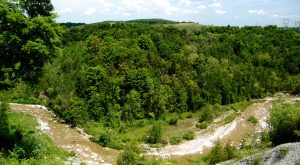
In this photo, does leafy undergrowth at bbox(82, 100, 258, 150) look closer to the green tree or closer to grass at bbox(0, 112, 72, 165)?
grass at bbox(0, 112, 72, 165)

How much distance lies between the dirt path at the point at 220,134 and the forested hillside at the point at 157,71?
7194mm

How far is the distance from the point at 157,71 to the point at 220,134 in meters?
14.7

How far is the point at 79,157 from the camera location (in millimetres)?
36188

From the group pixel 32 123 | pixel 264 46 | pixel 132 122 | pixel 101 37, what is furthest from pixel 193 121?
pixel 264 46

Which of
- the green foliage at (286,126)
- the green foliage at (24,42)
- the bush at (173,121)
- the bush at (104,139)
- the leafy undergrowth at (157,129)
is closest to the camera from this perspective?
the green foliage at (24,42)

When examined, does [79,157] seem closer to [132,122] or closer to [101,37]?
[132,122]

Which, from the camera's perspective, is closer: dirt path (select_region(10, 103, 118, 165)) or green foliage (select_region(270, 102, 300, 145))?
green foliage (select_region(270, 102, 300, 145))

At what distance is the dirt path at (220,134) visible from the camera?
4038 cm

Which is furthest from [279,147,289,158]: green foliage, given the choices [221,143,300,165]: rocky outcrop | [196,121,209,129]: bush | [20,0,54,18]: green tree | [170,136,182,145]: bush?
[196,121,209,129]: bush

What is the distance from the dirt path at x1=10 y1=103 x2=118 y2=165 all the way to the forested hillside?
63.5 inches

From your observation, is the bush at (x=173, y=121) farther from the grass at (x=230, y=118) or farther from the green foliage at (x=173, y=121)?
the grass at (x=230, y=118)

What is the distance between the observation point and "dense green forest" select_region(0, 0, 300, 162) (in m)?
47.8

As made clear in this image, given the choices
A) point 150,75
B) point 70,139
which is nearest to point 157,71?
point 150,75

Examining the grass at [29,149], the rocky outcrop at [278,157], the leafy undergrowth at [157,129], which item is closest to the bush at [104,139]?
the leafy undergrowth at [157,129]
